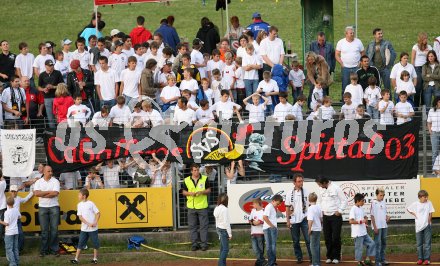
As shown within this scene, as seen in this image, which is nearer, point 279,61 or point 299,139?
point 299,139

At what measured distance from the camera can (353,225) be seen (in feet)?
89.8

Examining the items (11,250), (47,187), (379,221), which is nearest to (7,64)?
(47,187)

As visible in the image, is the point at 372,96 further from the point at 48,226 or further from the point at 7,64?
the point at 7,64

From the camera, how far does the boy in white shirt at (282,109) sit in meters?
30.4

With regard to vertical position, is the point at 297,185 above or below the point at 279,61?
below

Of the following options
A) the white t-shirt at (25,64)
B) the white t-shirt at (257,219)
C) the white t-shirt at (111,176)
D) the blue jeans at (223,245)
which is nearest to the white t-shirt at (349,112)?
the white t-shirt at (257,219)

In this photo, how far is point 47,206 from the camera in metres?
29.1

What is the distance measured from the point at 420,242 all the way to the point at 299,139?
3.84 metres

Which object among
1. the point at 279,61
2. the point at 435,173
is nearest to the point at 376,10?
the point at 279,61

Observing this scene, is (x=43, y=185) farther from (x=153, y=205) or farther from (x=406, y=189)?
(x=406, y=189)

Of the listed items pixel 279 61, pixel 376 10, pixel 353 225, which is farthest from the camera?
pixel 376 10

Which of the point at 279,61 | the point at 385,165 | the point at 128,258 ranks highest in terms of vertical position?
the point at 279,61

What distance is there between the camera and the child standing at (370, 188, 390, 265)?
27.7 metres

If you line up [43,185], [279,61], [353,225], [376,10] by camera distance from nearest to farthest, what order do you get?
[353,225] → [43,185] → [279,61] → [376,10]
